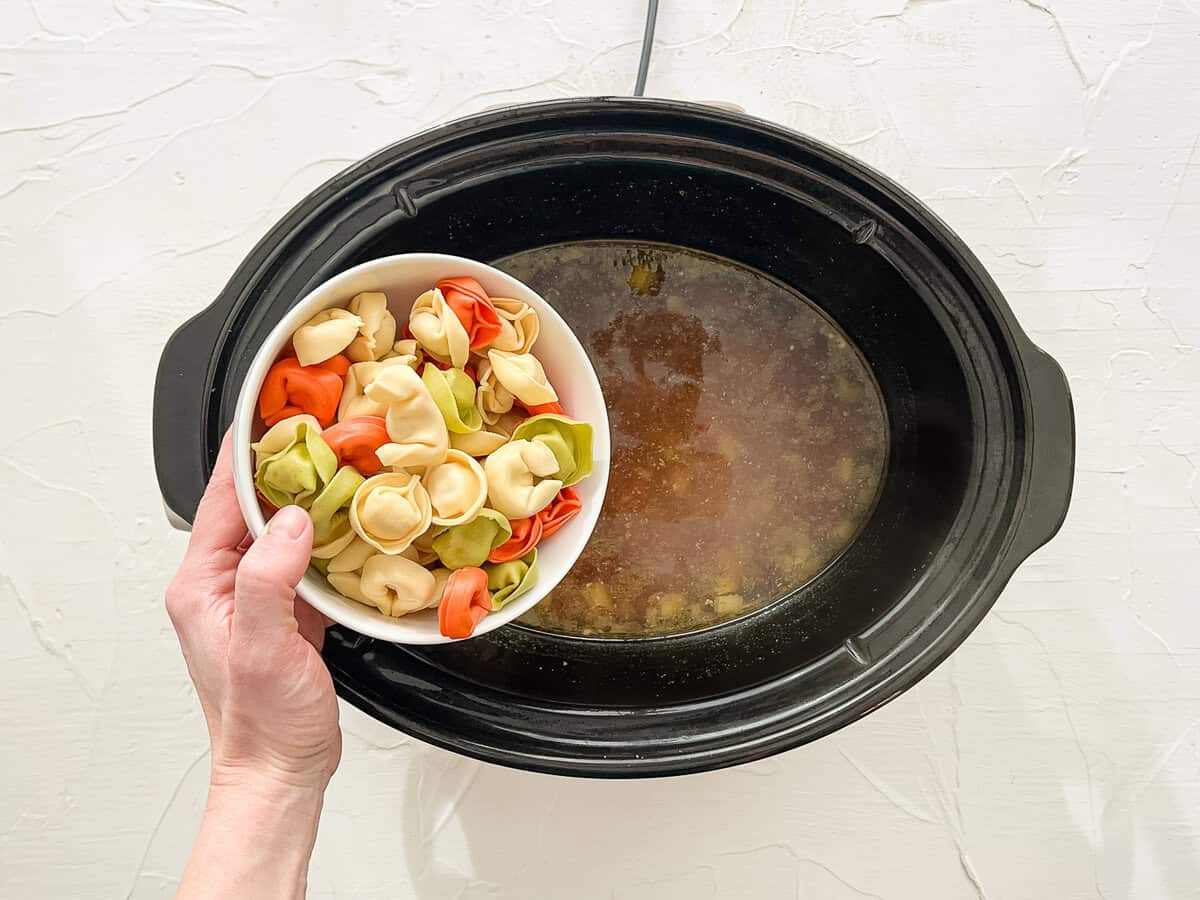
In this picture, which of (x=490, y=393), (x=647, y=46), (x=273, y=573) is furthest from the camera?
(x=647, y=46)

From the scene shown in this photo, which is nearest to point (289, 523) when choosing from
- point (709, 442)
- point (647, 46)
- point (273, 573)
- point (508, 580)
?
point (273, 573)

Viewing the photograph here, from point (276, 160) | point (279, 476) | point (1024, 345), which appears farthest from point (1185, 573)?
point (276, 160)

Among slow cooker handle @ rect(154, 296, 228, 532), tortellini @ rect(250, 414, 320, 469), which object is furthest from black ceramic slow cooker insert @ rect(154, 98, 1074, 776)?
tortellini @ rect(250, 414, 320, 469)

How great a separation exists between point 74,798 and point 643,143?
0.76 metres

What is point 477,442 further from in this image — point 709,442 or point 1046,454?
point 1046,454

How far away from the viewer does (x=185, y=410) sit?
1.91 ft

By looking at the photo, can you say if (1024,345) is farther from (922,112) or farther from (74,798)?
(74,798)

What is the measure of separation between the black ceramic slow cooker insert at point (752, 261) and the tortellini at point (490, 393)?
143mm

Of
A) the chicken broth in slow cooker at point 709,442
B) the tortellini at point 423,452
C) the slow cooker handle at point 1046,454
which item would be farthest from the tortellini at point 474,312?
the slow cooker handle at point 1046,454

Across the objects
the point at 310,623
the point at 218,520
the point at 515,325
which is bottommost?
the point at 310,623

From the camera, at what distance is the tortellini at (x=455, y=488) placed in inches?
20.2

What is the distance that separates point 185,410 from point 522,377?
24 centimetres

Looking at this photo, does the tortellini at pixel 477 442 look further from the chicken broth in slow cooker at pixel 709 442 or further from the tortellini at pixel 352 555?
the chicken broth in slow cooker at pixel 709 442

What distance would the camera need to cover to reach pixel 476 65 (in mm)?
764
